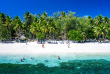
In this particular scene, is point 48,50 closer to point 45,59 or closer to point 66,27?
point 45,59

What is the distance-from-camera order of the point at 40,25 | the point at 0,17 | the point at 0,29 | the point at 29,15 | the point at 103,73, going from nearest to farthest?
the point at 103,73 → the point at 0,29 → the point at 40,25 → the point at 0,17 → the point at 29,15

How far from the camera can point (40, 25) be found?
132 ft

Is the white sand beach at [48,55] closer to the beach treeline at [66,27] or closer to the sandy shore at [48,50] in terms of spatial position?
the sandy shore at [48,50]

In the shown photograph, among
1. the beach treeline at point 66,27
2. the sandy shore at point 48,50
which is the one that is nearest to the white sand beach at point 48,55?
the sandy shore at point 48,50

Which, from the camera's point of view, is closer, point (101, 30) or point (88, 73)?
point (88, 73)

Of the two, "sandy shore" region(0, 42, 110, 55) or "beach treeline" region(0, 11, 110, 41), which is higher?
"beach treeline" region(0, 11, 110, 41)

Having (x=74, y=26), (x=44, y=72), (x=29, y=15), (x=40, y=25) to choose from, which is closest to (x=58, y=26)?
(x=74, y=26)

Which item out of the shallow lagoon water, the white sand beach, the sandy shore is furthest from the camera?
the sandy shore

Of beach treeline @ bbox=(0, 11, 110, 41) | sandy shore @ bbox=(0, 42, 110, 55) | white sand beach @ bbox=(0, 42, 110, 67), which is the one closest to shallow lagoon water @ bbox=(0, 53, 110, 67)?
white sand beach @ bbox=(0, 42, 110, 67)

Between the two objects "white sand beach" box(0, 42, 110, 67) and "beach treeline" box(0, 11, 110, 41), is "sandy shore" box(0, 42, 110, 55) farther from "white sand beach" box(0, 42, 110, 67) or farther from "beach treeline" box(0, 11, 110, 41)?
"beach treeline" box(0, 11, 110, 41)

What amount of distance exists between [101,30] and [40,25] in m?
26.3

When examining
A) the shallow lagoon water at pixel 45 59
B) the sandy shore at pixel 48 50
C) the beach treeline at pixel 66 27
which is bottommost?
the shallow lagoon water at pixel 45 59

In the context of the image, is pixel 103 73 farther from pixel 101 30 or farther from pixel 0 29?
pixel 0 29

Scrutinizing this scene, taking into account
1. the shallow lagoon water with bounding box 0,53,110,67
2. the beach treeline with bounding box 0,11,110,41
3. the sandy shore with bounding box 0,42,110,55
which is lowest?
the shallow lagoon water with bounding box 0,53,110,67
